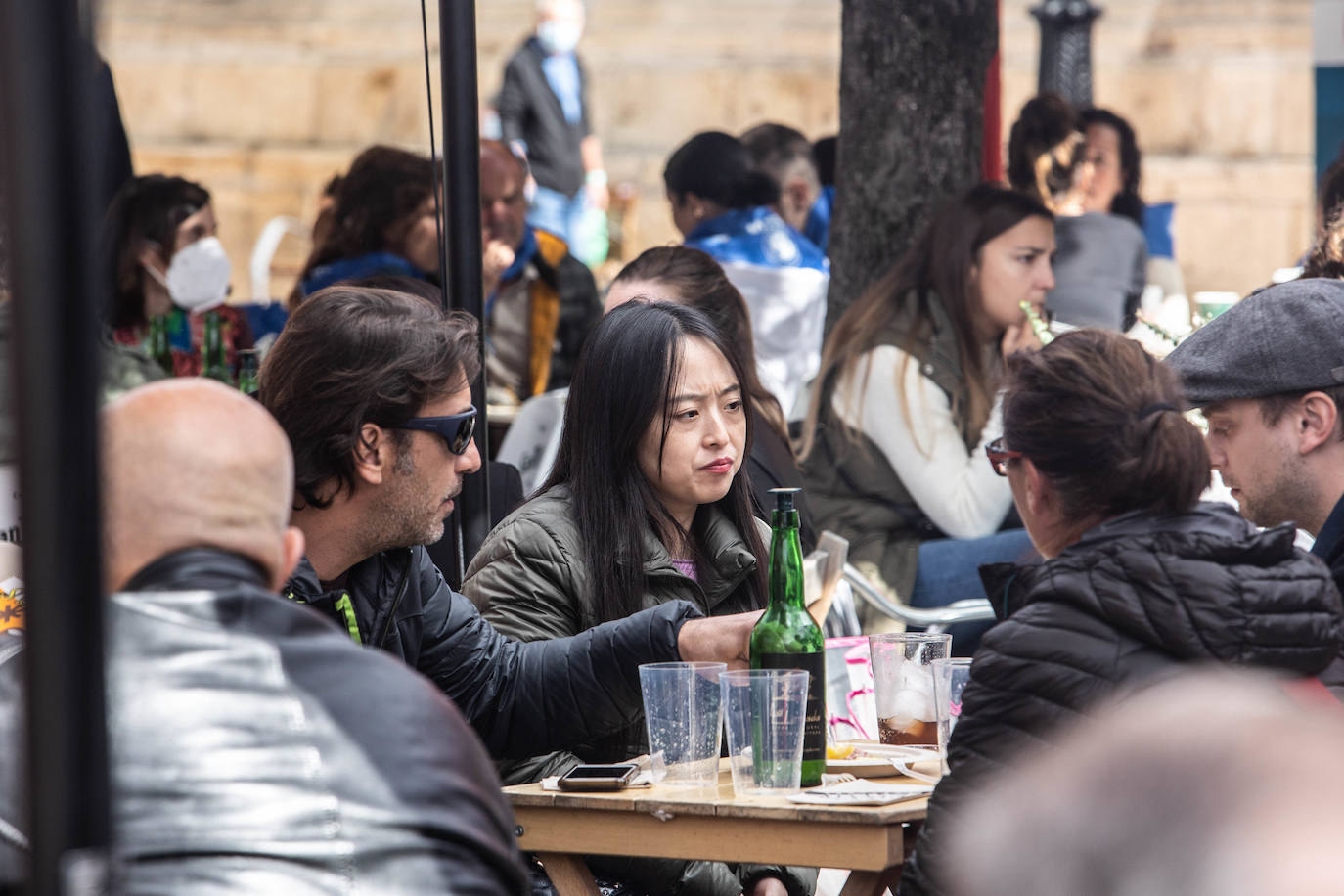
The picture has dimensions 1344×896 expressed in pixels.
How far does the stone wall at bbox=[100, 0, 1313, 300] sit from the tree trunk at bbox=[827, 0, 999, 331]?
7.16m

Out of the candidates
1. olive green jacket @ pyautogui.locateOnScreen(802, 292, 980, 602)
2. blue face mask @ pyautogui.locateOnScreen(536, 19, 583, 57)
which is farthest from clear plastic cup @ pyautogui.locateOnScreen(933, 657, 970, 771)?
blue face mask @ pyautogui.locateOnScreen(536, 19, 583, 57)

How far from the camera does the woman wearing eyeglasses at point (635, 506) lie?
3.61 m

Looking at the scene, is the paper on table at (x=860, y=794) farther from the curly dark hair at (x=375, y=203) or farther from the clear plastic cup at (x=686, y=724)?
the curly dark hair at (x=375, y=203)

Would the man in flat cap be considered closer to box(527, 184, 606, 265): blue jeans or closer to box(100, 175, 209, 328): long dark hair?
box(100, 175, 209, 328): long dark hair

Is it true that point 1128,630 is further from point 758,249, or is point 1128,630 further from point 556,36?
point 556,36

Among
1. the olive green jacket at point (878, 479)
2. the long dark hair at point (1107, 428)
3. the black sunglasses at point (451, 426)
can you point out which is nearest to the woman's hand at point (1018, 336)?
the olive green jacket at point (878, 479)

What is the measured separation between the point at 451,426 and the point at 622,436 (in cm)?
55

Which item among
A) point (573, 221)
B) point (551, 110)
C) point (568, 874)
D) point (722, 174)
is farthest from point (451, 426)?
point (551, 110)

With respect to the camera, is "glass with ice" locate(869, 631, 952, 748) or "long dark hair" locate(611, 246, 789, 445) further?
"long dark hair" locate(611, 246, 789, 445)

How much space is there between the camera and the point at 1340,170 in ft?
17.6

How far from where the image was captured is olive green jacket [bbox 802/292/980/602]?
18.0ft

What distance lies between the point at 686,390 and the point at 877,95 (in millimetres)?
2985

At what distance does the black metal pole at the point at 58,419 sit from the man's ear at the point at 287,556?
50 cm

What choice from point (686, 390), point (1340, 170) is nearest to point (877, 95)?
point (1340, 170)
